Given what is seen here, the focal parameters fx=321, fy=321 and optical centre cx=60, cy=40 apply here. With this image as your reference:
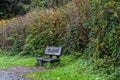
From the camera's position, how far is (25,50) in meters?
20.2

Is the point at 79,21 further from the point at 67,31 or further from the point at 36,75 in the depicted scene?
the point at 36,75

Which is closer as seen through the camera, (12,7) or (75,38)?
(75,38)

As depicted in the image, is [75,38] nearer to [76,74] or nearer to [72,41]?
[72,41]

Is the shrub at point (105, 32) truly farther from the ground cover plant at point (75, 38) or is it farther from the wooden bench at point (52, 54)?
the wooden bench at point (52, 54)

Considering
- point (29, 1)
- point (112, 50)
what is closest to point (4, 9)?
point (29, 1)

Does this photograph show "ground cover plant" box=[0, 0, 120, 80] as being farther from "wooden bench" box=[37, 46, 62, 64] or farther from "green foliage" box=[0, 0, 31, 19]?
"green foliage" box=[0, 0, 31, 19]

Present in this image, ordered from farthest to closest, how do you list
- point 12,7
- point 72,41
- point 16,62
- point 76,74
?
point 12,7 → point 16,62 → point 72,41 → point 76,74

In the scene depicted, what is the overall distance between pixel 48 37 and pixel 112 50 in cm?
684

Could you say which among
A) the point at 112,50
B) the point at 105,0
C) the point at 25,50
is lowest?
the point at 25,50

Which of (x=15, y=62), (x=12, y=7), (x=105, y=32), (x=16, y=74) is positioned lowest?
(x=15, y=62)

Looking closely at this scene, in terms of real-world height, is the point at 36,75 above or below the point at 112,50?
below

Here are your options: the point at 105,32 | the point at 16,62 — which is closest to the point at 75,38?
the point at 105,32

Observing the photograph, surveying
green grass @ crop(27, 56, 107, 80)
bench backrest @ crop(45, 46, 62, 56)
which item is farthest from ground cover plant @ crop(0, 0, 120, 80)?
bench backrest @ crop(45, 46, 62, 56)

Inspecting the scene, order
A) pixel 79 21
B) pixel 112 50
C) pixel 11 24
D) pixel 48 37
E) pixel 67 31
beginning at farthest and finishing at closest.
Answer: pixel 11 24, pixel 48 37, pixel 67 31, pixel 79 21, pixel 112 50
